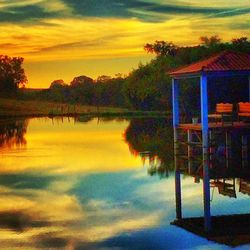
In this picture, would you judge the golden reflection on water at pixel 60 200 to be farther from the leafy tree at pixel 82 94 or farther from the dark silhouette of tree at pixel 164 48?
the leafy tree at pixel 82 94

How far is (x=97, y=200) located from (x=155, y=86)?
169 feet

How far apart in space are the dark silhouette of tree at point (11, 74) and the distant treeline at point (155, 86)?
2.16 metres

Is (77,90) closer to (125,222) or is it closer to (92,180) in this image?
(92,180)

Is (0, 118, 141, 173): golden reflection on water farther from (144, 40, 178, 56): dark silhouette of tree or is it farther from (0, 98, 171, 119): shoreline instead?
(144, 40, 178, 56): dark silhouette of tree

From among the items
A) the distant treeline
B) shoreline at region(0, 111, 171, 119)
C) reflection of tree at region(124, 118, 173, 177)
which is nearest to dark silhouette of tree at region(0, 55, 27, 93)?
the distant treeline

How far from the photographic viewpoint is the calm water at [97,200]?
527 inches

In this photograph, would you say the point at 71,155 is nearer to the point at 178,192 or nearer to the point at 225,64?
the point at 225,64

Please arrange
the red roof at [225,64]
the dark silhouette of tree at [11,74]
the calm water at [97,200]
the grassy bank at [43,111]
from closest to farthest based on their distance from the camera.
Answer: the calm water at [97,200], the red roof at [225,64], the grassy bank at [43,111], the dark silhouette of tree at [11,74]

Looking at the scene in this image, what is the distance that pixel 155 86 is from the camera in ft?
227

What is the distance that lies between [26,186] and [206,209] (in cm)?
675

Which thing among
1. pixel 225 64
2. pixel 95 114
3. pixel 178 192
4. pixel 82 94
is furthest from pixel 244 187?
pixel 82 94

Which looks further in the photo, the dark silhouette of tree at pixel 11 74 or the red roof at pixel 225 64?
the dark silhouette of tree at pixel 11 74

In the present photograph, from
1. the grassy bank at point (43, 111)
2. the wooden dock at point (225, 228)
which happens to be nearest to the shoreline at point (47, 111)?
the grassy bank at point (43, 111)

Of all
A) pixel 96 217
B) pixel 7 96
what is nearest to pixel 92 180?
pixel 96 217
